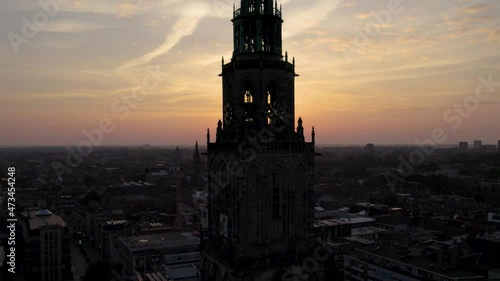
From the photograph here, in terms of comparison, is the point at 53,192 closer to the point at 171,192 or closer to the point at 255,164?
the point at 171,192

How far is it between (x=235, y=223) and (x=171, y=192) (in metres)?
117

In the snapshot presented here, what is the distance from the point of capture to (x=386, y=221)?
83.2 m

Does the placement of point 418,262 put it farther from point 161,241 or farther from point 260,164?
point 161,241

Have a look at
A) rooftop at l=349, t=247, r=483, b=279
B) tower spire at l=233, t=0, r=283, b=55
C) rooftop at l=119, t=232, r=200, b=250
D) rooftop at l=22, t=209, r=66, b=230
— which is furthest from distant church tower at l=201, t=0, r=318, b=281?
rooftop at l=22, t=209, r=66, b=230

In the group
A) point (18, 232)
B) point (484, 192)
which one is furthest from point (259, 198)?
point (484, 192)

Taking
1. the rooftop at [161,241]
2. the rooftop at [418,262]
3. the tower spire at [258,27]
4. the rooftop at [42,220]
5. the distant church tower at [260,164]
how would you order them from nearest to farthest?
the distant church tower at [260,164], the tower spire at [258,27], the rooftop at [418,262], the rooftop at [161,241], the rooftop at [42,220]

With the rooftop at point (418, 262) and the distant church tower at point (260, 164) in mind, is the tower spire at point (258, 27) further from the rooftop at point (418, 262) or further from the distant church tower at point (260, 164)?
the rooftop at point (418, 262)

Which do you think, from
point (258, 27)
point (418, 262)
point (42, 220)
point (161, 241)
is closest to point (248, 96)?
point (258, 27)

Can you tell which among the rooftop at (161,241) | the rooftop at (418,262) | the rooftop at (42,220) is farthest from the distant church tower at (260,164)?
the rooftop at (42,220)

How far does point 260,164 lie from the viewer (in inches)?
888

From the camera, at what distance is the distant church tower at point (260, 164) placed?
73.5 ft

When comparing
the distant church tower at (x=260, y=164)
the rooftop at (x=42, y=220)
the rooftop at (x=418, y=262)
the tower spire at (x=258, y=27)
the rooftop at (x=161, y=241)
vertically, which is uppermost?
the tower spire at (x=258, y=27)

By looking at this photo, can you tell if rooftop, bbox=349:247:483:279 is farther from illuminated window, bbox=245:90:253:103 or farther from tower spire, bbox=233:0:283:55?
tower spire, bbox=233:0:283:55

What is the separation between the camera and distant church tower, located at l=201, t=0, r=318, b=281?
22406 mm
